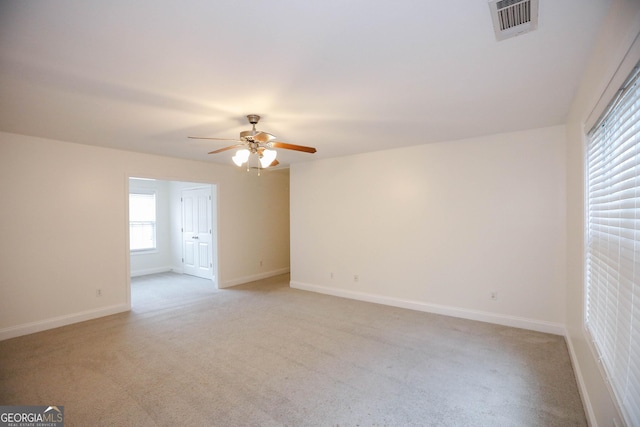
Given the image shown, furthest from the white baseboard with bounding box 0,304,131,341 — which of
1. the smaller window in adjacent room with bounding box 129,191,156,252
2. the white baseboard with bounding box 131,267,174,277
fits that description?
the smaller window in adjacent room with bounding box 129,191,156,252

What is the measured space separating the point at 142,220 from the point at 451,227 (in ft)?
22.1

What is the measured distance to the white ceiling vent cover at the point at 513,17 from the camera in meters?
1.40

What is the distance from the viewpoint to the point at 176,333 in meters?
3.54

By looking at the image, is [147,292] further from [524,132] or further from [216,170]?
[524,132]

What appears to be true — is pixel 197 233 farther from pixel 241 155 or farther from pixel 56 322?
pixel 241 155

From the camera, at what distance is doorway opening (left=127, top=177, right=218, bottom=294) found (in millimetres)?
6555

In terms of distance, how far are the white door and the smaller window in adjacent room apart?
841 millimetres

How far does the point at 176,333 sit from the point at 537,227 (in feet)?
14.7

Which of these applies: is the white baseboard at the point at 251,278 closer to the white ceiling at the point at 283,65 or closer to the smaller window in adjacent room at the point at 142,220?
the smaller window in adjacent room at the point at 142,220

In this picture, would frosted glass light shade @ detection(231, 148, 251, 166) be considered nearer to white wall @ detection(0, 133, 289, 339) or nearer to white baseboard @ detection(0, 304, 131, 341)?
white wall @ detection(0, 133, 289, 339)

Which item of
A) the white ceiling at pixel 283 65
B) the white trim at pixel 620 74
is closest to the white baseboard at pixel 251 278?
the white ceiling at pixel 283 65

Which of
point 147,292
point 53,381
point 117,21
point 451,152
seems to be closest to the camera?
point 117,21

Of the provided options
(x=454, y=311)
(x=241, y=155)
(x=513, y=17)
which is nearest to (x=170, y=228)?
(x=241, y=155)

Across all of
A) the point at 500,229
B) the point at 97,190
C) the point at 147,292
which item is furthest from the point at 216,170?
the point at 500,229
